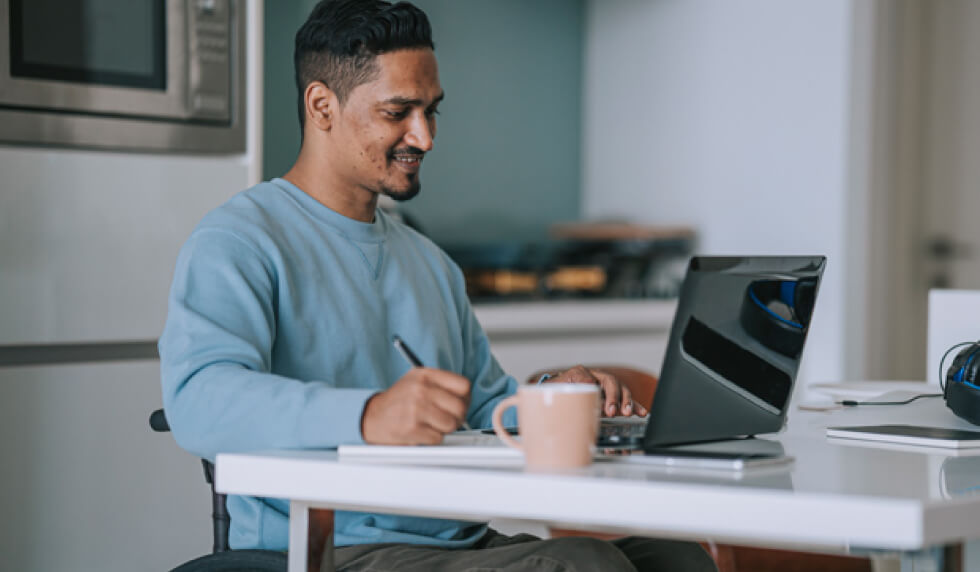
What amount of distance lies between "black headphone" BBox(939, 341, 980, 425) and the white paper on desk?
0.64 meters

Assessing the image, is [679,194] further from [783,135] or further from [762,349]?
[762,349]

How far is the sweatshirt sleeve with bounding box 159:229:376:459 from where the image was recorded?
38.9 inches

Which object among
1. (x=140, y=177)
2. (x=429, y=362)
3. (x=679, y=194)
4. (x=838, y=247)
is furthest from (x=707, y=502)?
(x=679, y=194)

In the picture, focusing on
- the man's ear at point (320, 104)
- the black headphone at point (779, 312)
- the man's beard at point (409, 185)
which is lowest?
the black headphone at point (779, 312)

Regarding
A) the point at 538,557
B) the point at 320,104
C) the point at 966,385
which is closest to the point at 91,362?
the point at 320,104

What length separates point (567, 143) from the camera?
12.8ft

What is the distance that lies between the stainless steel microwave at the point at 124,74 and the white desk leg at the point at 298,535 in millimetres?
1197

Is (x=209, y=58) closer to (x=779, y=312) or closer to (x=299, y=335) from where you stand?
(x=299, y=335)

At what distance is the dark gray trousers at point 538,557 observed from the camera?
1.06m

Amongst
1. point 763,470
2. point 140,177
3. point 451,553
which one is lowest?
point 451,553

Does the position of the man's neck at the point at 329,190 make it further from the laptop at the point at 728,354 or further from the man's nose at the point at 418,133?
the laptop at the point at 728,354

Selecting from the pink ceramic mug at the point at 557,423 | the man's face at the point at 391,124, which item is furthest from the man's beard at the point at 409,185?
the pink ceramic mug at the point at 557,423

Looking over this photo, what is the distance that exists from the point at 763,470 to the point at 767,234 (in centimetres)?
261

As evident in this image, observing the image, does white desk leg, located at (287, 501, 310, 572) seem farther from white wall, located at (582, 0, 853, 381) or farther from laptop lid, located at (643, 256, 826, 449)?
white wall, located at (582, 0, 853, 381)
